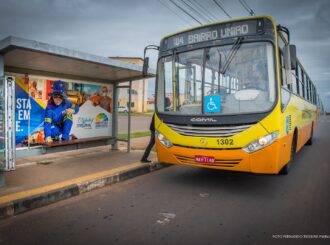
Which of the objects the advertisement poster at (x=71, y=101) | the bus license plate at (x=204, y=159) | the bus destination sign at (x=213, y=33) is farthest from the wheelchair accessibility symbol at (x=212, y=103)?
the advertisement poster at (x=71, y=101)

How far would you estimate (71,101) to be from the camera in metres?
7.70

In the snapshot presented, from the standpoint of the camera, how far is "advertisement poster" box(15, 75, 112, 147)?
6.47m

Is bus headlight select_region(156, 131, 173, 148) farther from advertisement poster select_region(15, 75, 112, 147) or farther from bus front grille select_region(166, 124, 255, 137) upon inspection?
advertisement poster select_region(15, 75, 112, 147)

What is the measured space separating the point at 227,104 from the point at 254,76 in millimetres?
684

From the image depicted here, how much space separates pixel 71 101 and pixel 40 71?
1233 mm

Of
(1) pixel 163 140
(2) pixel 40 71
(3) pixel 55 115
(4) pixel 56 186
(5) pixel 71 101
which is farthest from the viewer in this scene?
(5) pixel 71 101

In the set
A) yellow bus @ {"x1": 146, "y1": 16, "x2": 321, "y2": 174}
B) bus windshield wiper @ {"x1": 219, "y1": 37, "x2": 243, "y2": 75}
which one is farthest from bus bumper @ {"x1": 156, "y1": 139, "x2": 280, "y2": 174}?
bus windshield wiper @ {"x1": 219, "y1": 37, "x2": 243, "y2": 75}

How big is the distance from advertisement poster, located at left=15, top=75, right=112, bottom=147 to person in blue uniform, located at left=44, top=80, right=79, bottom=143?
95mm

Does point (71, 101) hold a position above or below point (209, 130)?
above

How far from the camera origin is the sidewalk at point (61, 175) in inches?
171

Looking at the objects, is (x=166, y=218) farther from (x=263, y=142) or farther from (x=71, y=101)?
(x=71, y=101)

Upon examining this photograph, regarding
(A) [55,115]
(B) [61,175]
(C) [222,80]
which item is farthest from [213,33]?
(A) [55,115]

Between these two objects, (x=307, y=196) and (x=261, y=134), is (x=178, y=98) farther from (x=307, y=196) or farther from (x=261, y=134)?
(x=307, y=196)

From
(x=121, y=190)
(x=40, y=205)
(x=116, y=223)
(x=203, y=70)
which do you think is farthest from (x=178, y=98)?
(x=40, y=205)
